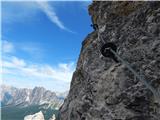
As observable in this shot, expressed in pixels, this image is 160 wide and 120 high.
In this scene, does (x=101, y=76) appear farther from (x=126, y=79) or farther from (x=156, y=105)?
(x=156, y=105)

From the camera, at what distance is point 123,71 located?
12688mm

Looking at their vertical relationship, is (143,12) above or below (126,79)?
above

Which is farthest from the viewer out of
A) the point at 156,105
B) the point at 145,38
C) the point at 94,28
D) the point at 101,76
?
the point at 94,28

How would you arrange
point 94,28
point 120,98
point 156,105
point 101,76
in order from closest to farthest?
point 156,105, point 120,98, point 101,76, point 94,28

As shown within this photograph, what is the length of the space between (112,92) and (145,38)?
132 inches

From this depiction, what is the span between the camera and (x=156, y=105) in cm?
1091

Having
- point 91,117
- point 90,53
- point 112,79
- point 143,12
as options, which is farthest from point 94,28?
point 91,117

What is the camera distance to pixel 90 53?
1638cm

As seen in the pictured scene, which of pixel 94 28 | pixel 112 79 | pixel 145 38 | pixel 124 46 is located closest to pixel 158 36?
pixel 145 38

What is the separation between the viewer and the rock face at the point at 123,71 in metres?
11.6

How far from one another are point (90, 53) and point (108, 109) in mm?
5032

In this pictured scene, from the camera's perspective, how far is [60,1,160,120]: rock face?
11.6 m

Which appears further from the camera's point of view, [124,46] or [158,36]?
[124,46]

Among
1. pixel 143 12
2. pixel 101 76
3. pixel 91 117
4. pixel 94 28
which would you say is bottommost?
pixel 91 117
